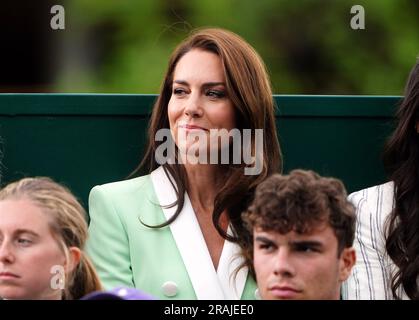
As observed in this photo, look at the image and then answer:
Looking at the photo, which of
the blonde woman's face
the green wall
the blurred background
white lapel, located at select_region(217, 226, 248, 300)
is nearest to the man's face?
white lapel, located at select_region(217, 226, 248, 300)

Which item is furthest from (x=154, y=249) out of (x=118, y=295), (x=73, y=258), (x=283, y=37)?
(x=283, y=37)

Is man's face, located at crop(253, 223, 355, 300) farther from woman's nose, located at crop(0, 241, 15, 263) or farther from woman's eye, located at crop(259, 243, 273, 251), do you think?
woman's nose, located at crop(0, 241, 15, 263)

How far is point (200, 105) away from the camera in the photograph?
15.8 feet

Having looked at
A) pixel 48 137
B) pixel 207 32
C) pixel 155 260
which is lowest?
pixel 155 260

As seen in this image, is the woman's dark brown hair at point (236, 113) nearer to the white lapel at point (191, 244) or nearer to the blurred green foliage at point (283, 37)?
the white lapel at point (191, 244)

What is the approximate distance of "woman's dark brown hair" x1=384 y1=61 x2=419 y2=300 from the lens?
466cm

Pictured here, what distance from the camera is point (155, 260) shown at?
474 cm

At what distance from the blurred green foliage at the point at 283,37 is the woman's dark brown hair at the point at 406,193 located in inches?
111

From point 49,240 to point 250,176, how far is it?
823mm

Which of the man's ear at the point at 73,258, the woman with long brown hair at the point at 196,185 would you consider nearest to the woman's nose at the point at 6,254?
the man's ear at the point at 73,258

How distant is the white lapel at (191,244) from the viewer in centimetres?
468
